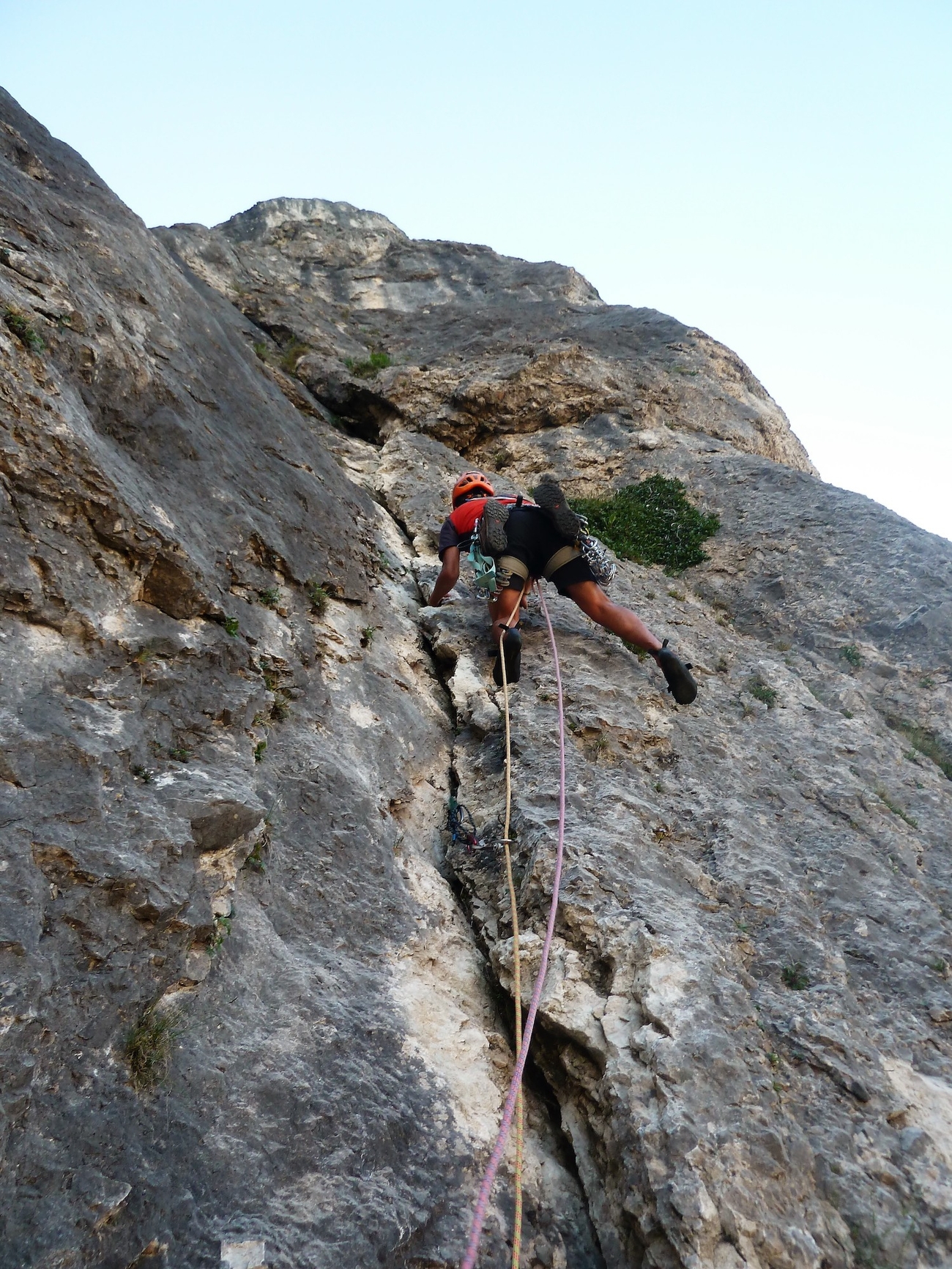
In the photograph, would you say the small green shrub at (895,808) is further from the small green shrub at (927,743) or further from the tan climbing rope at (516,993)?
the tan climbing rope at (516,993)

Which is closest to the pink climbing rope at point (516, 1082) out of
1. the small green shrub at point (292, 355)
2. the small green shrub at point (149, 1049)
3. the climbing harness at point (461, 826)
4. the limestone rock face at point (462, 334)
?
the climbing harness at point (461, 826)

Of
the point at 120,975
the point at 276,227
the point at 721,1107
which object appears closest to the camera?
the point at 120,975

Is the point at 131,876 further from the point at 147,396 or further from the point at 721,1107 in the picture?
the point at 147,396

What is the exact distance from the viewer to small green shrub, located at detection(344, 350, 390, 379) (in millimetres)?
11719

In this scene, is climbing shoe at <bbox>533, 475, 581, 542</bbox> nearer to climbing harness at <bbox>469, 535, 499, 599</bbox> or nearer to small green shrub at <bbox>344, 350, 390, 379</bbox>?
climbing harness at <bbox>469, 535, 499, 599</bbox>

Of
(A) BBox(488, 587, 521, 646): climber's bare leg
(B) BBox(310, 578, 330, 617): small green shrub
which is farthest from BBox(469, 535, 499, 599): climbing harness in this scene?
(B) BBox(310, 578, 330, 617): small green shrub

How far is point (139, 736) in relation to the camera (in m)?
3.45

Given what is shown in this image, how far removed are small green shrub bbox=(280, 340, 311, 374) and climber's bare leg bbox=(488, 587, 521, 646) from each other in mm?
6936

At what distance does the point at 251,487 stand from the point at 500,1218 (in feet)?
15.0

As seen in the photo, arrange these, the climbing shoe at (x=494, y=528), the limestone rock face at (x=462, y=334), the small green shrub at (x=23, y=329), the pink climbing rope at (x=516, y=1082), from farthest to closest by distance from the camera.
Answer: the limestone rock face at (x=462, y=334) → the climbing shoe at (x=494, y=528) → the small green shrub at (x=23, y=329) → the pink climbing rope at (x=516, y=1082)

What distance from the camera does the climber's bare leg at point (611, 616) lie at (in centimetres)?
596

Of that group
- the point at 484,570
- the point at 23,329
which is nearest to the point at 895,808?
the point at 484,570

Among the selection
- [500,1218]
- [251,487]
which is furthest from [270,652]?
[500,1218]

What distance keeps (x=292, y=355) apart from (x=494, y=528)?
7.05m
